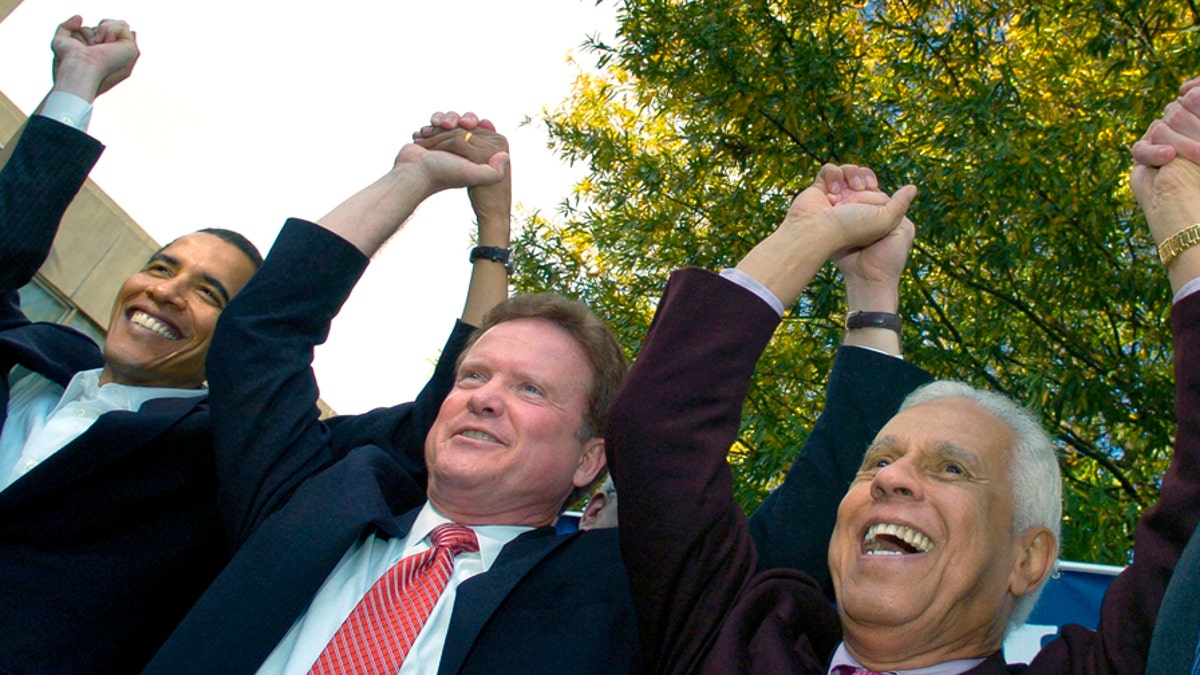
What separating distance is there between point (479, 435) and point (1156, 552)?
133 centimetres

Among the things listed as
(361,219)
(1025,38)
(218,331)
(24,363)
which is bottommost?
(24,363)

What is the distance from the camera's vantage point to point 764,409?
18.6 ft

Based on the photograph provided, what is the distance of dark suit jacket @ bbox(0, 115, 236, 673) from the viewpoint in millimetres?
2213

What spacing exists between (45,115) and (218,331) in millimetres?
776

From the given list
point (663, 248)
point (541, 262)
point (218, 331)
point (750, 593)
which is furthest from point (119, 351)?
point (541, 262)

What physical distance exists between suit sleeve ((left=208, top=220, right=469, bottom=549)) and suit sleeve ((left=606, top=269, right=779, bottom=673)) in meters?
0.79

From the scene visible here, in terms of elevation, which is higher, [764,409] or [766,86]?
[766,86]

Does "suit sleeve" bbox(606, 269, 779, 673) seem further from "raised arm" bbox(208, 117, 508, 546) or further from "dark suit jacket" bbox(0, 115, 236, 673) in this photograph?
"dark suit jacket" bbox(0, 115, 236, 673)

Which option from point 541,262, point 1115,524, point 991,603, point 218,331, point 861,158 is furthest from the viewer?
point 541,262

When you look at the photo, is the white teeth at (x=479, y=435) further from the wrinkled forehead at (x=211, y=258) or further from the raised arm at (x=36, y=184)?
the raised arm at (x=36, y=184)

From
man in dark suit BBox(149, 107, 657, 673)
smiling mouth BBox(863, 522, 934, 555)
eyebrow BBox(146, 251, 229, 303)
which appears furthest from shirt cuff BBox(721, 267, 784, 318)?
eyebrow BBox(146, 251, 229, 303)

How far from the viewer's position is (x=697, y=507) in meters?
2.00

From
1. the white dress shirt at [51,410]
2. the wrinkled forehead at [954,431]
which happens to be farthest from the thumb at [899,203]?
the white dress shirt at [51,410]

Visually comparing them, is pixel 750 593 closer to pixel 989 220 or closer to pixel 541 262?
pixel 989 220
